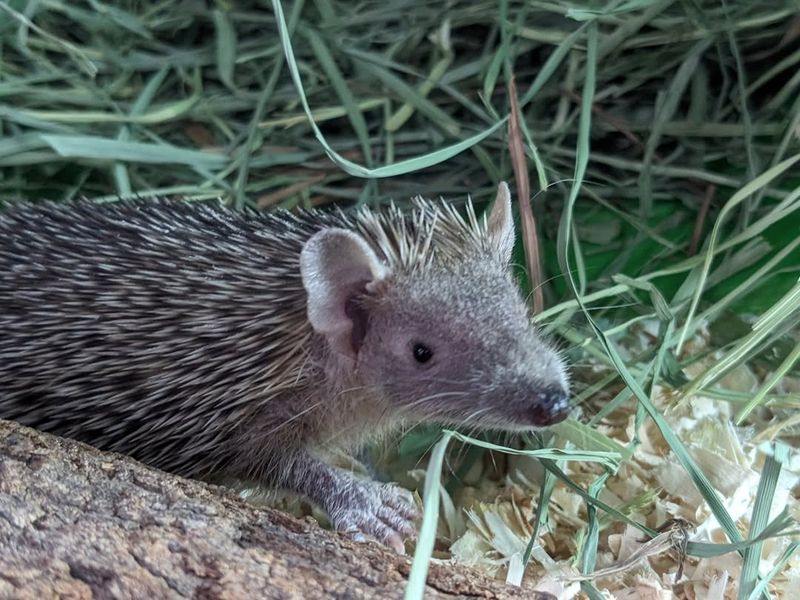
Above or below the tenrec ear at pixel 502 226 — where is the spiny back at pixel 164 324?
below

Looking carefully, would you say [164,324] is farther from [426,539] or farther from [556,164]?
[556,164]

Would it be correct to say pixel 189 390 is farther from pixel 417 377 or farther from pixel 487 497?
pixel 487 497

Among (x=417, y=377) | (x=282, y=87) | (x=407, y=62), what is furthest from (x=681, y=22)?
(x=417, y=377)

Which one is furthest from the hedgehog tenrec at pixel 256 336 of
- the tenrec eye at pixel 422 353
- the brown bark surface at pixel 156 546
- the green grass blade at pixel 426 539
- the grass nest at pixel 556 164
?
the green grass blade at pixel 426 539

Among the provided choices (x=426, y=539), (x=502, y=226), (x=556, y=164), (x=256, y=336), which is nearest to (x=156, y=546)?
(x=426, y=539)

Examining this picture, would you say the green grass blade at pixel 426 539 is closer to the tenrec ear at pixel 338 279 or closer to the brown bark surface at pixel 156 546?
the brown bark surface at pixel 156 546

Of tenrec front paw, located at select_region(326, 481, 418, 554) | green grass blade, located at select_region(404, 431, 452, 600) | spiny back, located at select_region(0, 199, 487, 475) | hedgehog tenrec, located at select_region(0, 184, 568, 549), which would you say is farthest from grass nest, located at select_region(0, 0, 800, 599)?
green grass blade, located at select_region(404, 431, 452, 600)

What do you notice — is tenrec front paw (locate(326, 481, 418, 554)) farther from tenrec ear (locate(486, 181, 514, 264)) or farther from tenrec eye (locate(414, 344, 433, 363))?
tenrec ear (locate(486, 181, 514, 264))
